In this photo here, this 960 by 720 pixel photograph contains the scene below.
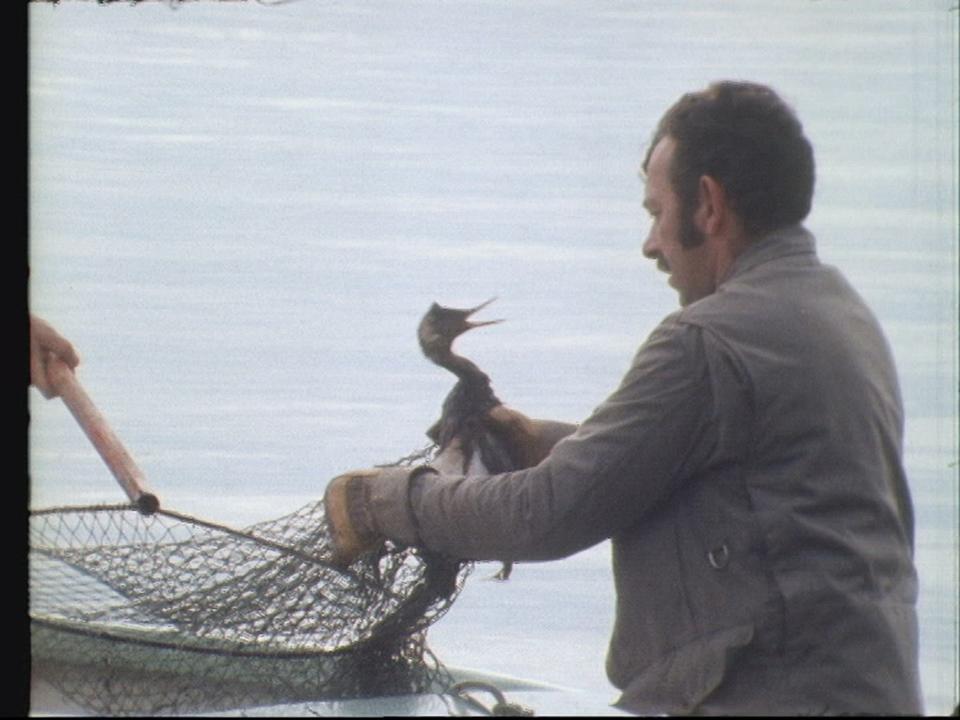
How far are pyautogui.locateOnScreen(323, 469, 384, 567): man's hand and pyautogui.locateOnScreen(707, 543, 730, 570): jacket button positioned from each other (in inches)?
21.1

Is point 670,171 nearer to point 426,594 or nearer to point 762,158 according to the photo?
point 762,158

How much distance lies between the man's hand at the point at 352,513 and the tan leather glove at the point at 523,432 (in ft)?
0.78

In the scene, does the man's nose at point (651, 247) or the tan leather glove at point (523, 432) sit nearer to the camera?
the man's nose at point (651, 247)

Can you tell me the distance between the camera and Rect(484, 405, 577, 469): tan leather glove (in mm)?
2723

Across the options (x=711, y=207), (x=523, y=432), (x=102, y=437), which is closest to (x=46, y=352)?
(x=102, y=437)

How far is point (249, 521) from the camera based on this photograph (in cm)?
623

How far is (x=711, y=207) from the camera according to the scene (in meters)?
2.46

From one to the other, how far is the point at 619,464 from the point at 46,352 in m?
1.15

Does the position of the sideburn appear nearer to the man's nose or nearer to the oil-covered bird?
the man's nose

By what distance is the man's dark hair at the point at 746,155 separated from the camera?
244 centimetres

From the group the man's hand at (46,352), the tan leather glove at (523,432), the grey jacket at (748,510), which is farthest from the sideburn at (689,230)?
the man's hand at (46,352)

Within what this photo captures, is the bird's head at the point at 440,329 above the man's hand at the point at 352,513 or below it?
above

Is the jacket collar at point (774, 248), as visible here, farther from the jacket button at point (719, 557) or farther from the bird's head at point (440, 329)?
the bird's head at point (440, 329)

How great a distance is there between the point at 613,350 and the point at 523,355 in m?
0.88
